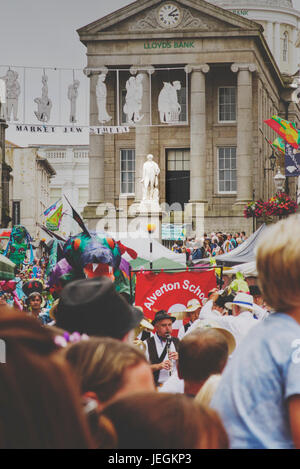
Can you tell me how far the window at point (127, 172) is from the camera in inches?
1820

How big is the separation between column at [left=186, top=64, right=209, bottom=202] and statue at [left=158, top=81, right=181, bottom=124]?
4196mm

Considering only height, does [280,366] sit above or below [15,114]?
below

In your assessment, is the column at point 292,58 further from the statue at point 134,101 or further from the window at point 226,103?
the statue at point 134,101

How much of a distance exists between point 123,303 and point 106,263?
3174mm

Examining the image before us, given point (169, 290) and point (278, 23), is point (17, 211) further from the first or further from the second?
point (169, 290)

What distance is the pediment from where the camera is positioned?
4281 centimetres

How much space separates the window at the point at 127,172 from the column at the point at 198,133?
374 centimetres

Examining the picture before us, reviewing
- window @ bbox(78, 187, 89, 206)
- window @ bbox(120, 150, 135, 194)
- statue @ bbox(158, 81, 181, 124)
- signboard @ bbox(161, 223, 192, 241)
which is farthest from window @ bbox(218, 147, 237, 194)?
window @ bbox(78, 187, 89, 206)

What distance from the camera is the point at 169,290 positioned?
31.3 feet

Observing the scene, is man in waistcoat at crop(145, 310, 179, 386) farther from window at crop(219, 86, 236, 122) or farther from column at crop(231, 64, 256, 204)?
window at crop(219, 86, 236, 122)

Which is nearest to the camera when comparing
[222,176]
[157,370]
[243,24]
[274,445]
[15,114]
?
[274,445]
